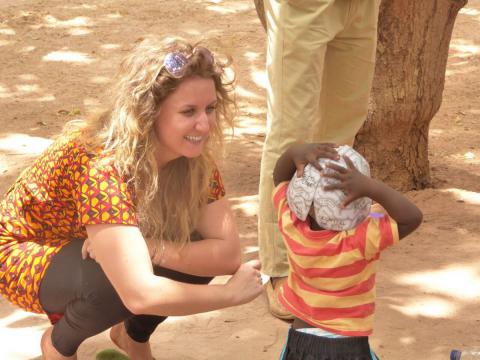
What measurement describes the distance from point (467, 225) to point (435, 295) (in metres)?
0.82

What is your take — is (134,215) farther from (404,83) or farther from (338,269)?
(404,83)

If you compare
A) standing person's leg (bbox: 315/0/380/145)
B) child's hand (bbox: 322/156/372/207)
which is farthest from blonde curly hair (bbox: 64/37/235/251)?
standing person's leg (bbox: 315/0/380/145)

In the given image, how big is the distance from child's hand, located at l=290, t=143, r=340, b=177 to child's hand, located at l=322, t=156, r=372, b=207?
0.18 feet

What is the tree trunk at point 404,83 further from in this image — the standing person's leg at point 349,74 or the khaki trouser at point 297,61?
the khaki trouser at point 297,61

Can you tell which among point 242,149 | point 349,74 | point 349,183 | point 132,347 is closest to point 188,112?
point 349,183

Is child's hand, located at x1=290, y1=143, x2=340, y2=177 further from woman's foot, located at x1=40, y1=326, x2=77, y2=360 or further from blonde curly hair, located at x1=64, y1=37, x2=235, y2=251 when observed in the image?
woman's foot, located at x1=40, y1=326, x2=77, y2=360

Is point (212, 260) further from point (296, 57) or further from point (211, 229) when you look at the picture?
point (296, 57)

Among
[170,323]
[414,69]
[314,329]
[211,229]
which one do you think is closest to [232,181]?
[414,69]

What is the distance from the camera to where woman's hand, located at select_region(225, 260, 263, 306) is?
2740 millimetres

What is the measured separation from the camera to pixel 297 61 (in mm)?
3422

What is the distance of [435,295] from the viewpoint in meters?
3.73

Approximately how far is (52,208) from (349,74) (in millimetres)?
1443

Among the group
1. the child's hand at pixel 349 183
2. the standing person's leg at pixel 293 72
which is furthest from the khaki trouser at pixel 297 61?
the child's hand at pixel 349 183

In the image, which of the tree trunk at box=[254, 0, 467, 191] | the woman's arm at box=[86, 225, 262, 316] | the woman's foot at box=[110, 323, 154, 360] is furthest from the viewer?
the tree trunk at box=[254, 0, 467, 191]
